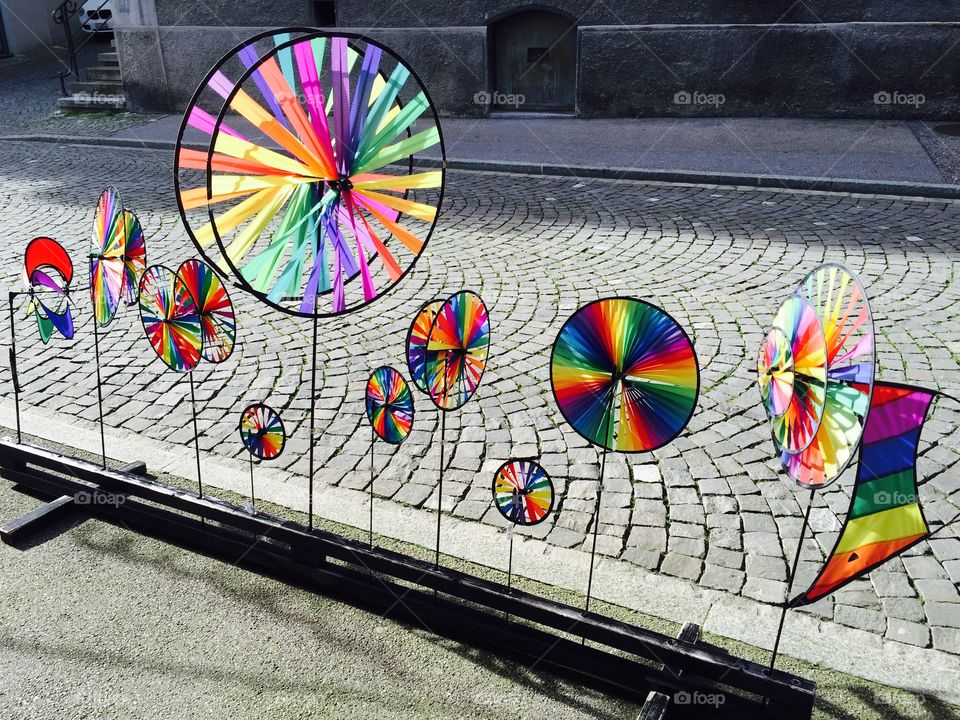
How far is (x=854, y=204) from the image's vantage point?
8.67 m

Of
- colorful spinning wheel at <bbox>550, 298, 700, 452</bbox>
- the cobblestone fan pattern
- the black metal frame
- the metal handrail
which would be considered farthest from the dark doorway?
colorful spinning wheel at <bbox>550, 298, 700, 452</bbox>

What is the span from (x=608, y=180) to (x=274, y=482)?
656 centimetres

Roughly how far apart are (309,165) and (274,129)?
16cm

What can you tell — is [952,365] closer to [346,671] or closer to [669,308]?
[669,308]

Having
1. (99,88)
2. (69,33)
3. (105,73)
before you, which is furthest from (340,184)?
(69,33)

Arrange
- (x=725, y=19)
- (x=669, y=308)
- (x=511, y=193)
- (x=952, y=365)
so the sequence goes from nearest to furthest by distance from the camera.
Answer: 1. (x=952, y=365)
2. (x=669, y=308)
3. (x=511, y=193)
4. (x=725, y=19)

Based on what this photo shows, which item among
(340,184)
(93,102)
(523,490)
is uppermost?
(93,102)

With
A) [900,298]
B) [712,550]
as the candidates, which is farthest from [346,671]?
[900,298]

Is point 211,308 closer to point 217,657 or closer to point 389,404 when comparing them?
point 389,404

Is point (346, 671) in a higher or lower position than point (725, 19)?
lower

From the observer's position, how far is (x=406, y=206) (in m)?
3.08

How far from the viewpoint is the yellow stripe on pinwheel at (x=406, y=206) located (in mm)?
3061

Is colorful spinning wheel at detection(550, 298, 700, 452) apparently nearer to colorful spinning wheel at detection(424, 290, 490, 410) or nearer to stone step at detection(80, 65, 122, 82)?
colorful spinning wheel at detection(424, 290, 490, 410)

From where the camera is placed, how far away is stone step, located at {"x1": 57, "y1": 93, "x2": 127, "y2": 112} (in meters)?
14.6
